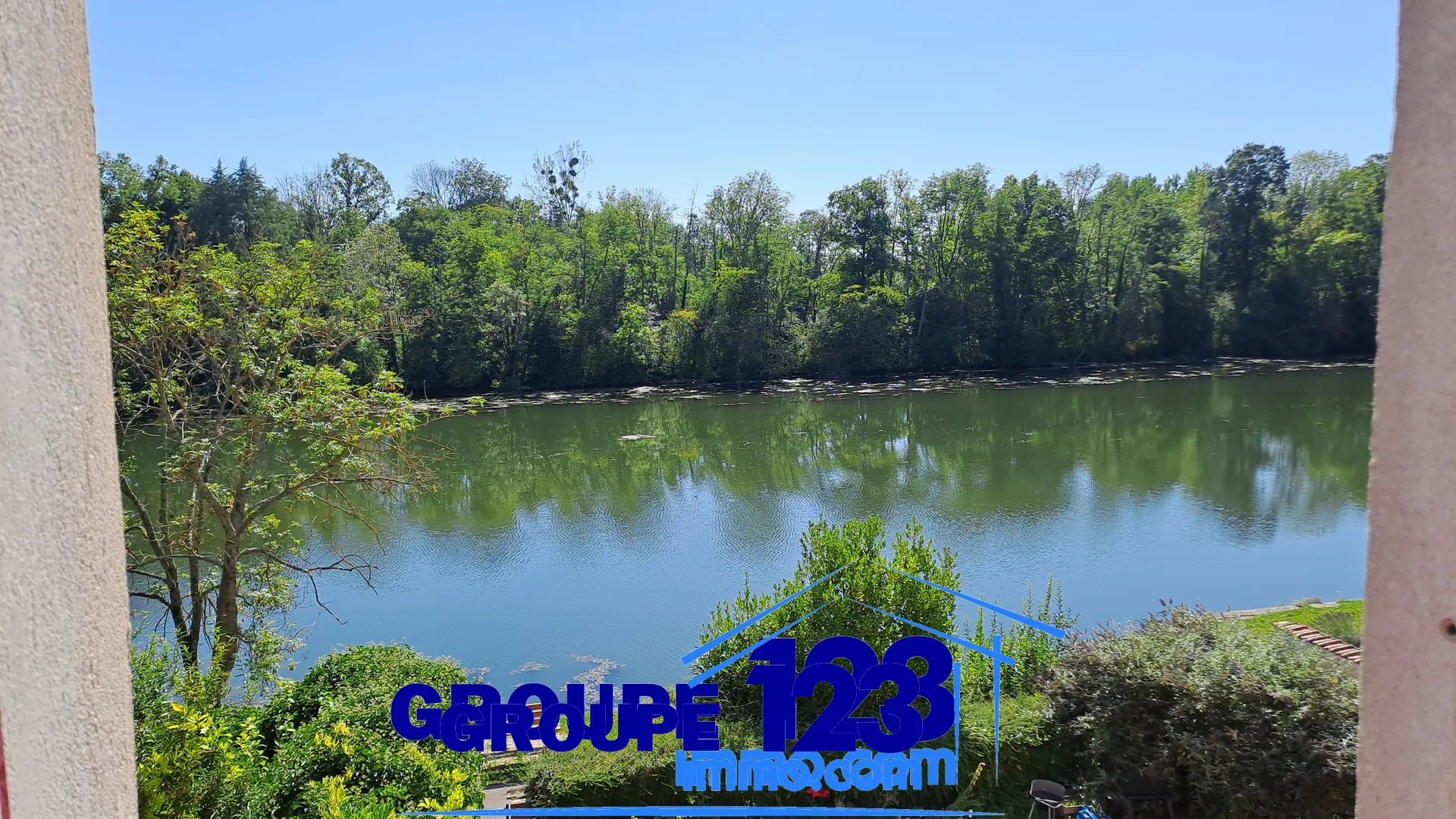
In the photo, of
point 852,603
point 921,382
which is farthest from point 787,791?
point 921,382

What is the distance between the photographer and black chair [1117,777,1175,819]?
17.5 ft

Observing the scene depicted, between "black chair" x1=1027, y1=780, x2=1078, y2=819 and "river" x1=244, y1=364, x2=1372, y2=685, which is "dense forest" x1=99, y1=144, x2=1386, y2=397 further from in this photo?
"black chair" x1=1027, y1=780, x2=1078, y2=819

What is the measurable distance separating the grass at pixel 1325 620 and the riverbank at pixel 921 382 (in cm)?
2303

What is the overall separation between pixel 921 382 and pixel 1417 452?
3531cm

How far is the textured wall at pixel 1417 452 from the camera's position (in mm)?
921

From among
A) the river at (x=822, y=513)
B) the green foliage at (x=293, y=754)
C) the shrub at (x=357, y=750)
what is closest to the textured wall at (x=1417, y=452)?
the green foliage at (x=293, y=754)

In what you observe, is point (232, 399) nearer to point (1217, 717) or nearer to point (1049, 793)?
point (1049, 793)

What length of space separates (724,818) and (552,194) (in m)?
43.8

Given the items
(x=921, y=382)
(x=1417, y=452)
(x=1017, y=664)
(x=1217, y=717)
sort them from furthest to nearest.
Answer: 1. (x=921, y=382)
2. (x=1017, y=664)
3. (x=1217, y=717)
4. (x=1417, y=452)

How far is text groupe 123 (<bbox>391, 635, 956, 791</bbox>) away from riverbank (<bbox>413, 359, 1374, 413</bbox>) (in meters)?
26.8

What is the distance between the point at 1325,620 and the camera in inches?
362

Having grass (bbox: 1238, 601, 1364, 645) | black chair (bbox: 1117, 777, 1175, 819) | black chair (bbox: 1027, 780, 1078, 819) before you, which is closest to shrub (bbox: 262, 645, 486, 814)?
black chair (bbox: 1027, 780, 1078, 819)

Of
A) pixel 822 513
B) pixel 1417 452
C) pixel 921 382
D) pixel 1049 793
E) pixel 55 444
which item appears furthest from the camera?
pixel 921 382

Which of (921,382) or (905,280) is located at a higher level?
(905,280)
